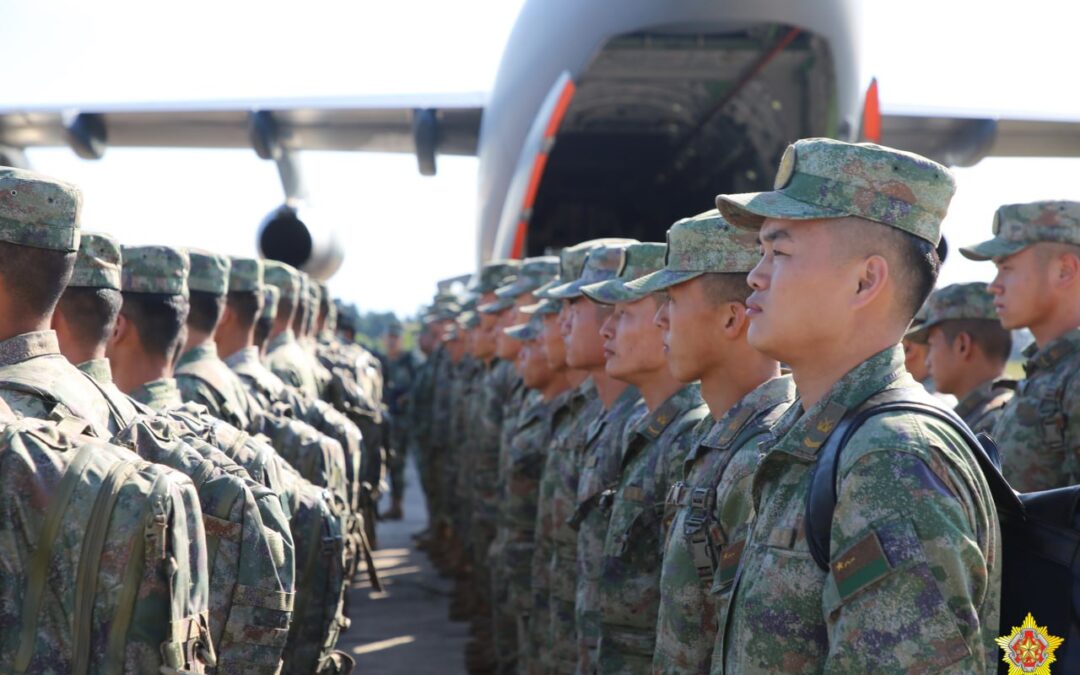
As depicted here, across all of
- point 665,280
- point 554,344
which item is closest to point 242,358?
point 554,344

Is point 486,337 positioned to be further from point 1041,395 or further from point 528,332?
point 1041,395

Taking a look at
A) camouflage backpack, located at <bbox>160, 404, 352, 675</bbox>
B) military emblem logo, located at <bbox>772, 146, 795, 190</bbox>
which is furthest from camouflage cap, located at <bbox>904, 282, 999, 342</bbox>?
military emblem logo, located at <bbox>772, 146, 795, 190</bbox>

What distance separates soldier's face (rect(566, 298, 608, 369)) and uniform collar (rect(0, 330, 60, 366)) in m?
2.38

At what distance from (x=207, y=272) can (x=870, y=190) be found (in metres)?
3.04

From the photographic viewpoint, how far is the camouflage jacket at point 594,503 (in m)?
3.69

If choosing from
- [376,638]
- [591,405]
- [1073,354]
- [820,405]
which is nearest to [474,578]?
[376,638]

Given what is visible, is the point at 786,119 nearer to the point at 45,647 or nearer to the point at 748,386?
the point at 748,386

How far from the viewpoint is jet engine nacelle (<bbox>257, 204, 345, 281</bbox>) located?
1141cm

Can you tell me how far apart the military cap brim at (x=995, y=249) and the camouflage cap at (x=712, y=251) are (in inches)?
53.8

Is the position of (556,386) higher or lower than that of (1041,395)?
lower

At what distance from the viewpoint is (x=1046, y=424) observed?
392 cm

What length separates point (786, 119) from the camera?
34.7 ft

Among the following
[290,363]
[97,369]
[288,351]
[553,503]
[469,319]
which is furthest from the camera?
[469,319]

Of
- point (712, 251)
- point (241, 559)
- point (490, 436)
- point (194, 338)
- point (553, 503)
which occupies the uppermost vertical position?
point (712, 251)
